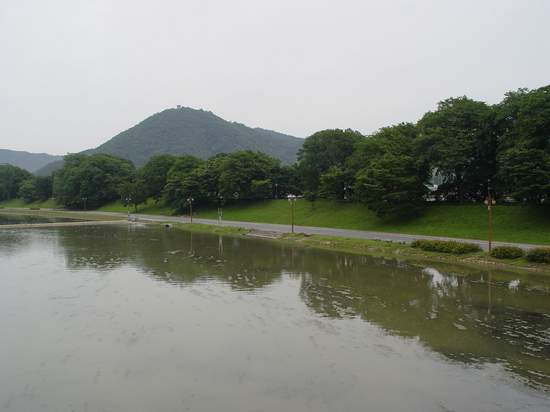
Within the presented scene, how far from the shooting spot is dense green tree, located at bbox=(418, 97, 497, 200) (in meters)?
43.3

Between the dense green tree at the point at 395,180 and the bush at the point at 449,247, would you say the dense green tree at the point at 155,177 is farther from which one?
the bush at the point at 449,247

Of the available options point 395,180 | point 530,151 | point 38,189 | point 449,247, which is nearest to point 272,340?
point 449,247

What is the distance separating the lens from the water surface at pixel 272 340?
10.2m


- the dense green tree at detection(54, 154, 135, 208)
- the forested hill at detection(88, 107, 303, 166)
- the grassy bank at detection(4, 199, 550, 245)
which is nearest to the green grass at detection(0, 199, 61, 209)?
the dense green tree at detection(54, 154, 135, 208)

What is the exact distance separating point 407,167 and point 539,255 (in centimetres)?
2190

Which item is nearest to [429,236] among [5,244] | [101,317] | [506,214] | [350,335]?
[506,214]

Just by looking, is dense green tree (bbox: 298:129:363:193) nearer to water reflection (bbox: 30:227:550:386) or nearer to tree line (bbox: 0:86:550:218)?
tree line (bbox: 0:86:550:218)

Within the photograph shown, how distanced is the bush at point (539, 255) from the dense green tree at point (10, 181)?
144 metres

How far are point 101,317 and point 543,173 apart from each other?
32.0 meters

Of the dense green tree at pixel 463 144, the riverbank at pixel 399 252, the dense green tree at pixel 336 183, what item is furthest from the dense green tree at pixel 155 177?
the dense green tree at pixel 463 144

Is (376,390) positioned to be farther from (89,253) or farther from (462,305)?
(89,253)

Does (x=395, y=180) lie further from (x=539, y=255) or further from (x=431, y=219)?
(x=539, y=255)

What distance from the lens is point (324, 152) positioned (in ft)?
212

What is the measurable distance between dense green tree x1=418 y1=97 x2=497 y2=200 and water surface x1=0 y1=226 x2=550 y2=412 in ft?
70.7
